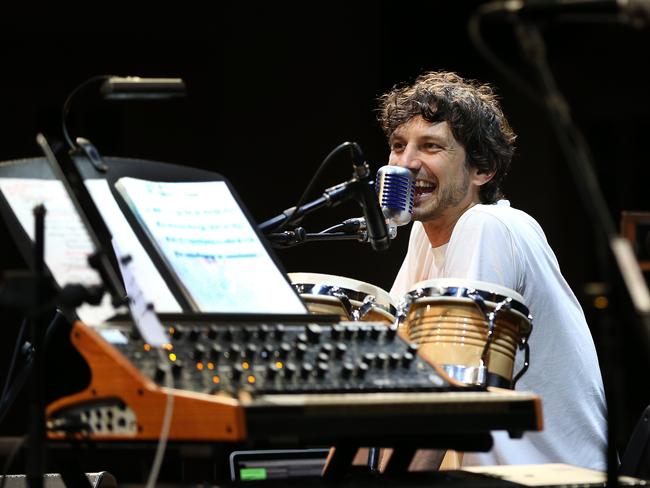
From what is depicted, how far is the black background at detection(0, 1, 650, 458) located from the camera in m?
5.70

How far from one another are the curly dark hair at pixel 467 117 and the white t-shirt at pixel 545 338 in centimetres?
61

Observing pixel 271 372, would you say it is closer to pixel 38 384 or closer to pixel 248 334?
pixel 248 334

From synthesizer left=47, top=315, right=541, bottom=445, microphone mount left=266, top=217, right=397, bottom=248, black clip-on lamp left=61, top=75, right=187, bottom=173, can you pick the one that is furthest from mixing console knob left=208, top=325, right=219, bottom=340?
microphone mount left=266, top=217, right=397, bottom=248

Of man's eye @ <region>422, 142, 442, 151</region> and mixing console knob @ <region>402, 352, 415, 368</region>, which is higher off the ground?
man's eye @ <region>422, 142, 442, 151</region>

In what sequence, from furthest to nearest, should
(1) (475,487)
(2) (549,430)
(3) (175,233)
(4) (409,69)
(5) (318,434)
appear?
(4) (409,69)
(2) (549,430)
(3) (175,233)
(1) (475,487)
(5) (318,434)

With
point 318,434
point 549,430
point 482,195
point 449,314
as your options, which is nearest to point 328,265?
point 482,195

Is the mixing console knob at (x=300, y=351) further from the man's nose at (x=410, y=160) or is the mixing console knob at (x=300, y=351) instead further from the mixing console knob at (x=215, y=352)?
the man's nose at (x=410, y=160)

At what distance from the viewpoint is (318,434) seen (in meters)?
1.77

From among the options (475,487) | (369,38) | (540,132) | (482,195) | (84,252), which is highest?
(369,38)

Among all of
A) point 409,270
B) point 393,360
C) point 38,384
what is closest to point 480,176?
point 409,270

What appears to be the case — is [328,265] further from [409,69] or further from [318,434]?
[318,434]

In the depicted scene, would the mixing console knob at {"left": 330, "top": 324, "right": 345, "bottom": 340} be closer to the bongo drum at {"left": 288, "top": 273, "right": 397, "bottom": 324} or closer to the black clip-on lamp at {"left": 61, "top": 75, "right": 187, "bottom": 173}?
the black clip-on lamp at {"left": 61, "top": 75, "right": 187, "bottom": 173}

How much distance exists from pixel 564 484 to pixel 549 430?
1151 millimetres

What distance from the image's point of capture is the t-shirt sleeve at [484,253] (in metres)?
3.02
